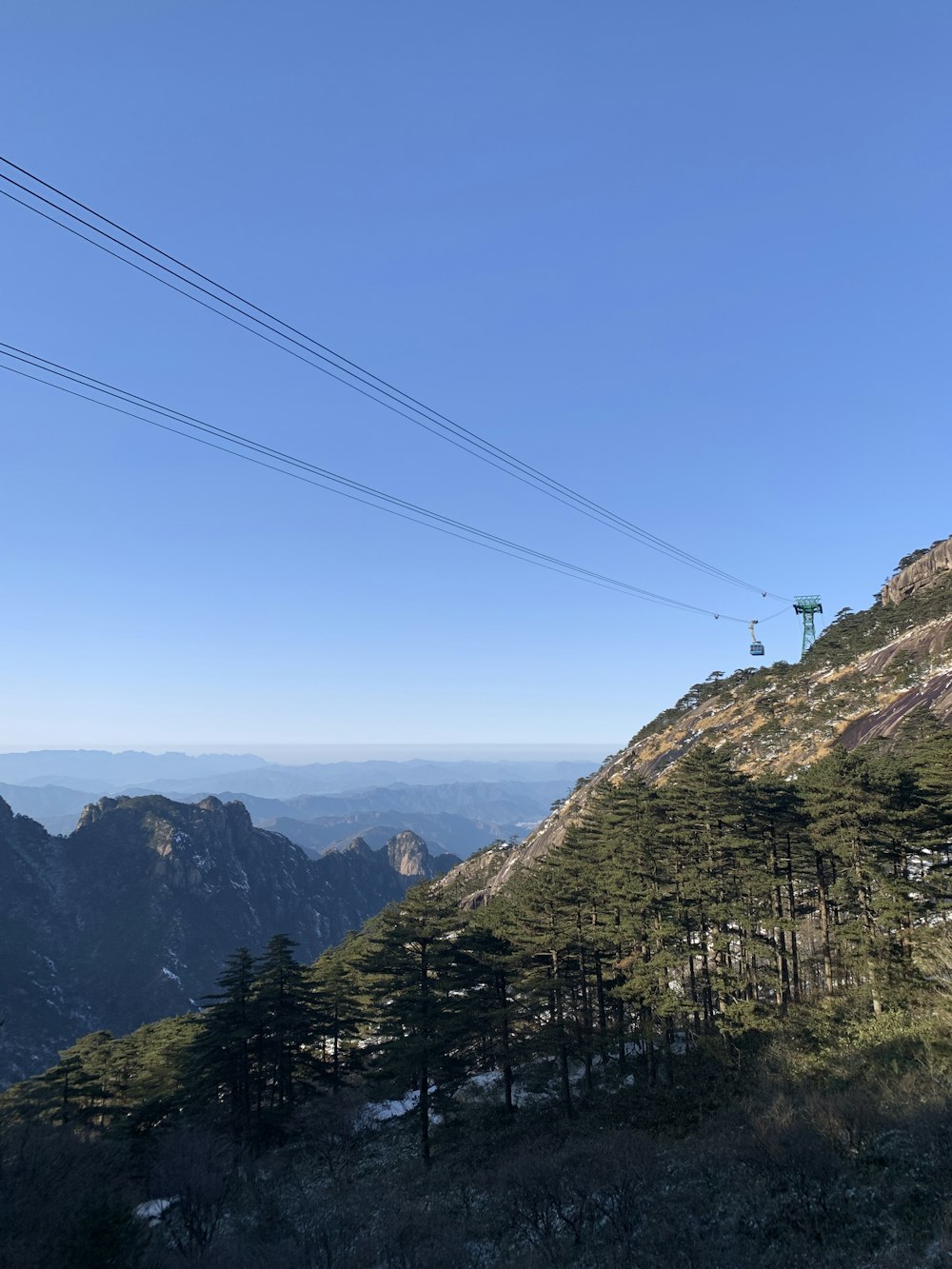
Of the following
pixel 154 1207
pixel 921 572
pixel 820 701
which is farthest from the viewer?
pixel 921 572

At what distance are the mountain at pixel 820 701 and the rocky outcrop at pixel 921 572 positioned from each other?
252mm

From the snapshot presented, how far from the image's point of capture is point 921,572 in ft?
391

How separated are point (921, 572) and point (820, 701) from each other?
5221cm

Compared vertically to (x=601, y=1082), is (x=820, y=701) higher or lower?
higher

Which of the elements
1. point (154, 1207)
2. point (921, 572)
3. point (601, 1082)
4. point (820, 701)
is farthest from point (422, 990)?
point (921, 572)

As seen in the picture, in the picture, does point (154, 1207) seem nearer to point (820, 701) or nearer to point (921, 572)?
point (820, 701)

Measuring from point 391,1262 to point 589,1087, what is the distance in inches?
714

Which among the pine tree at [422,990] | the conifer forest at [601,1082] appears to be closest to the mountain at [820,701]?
→ the conifer forest at [601,1082]

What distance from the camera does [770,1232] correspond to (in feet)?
53.3

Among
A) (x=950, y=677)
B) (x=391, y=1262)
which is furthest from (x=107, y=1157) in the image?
(x=950, y=677)

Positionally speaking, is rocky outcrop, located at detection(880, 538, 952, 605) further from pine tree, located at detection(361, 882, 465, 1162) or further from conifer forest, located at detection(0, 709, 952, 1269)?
pine tree, located at detection(361, 882, 465, 1162)

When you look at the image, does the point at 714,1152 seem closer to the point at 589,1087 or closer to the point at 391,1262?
the point at 391,1262

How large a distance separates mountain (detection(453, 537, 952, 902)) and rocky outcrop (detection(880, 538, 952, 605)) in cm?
25

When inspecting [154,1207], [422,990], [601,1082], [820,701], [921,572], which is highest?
[921,572]
